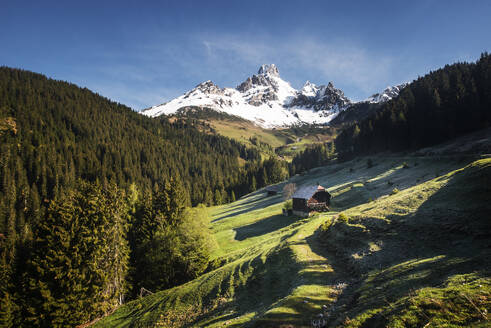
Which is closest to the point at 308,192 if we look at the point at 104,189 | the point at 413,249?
the point at 413,249

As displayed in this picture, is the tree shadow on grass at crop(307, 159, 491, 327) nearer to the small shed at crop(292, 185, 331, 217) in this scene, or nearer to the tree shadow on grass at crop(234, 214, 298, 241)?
the tree shadow on grass at crop(234, 214, 298, 241)

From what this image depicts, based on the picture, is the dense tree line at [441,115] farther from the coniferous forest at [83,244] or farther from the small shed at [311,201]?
the coniferous forest at [83,244]

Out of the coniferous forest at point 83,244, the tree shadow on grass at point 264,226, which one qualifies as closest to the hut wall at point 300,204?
the tree shadow on grass at point 264,226

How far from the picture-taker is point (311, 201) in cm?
5672

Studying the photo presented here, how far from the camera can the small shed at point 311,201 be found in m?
56.2

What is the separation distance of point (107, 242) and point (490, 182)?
46.9 metres

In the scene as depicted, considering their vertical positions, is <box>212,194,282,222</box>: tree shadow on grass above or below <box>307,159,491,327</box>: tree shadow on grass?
below

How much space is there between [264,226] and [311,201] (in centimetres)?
1377

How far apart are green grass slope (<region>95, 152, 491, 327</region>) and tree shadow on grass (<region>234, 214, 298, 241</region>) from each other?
57.6ft

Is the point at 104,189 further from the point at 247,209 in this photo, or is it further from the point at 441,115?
the point at 441,115

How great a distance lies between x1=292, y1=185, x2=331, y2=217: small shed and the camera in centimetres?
5616

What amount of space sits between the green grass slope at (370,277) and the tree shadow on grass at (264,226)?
17.5m

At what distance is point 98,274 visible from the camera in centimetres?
3262

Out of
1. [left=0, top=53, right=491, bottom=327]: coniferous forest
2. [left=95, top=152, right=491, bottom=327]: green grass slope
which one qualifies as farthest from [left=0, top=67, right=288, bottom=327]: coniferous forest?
[left=95, top=152, right=491, bottom=327]: green grass slope
